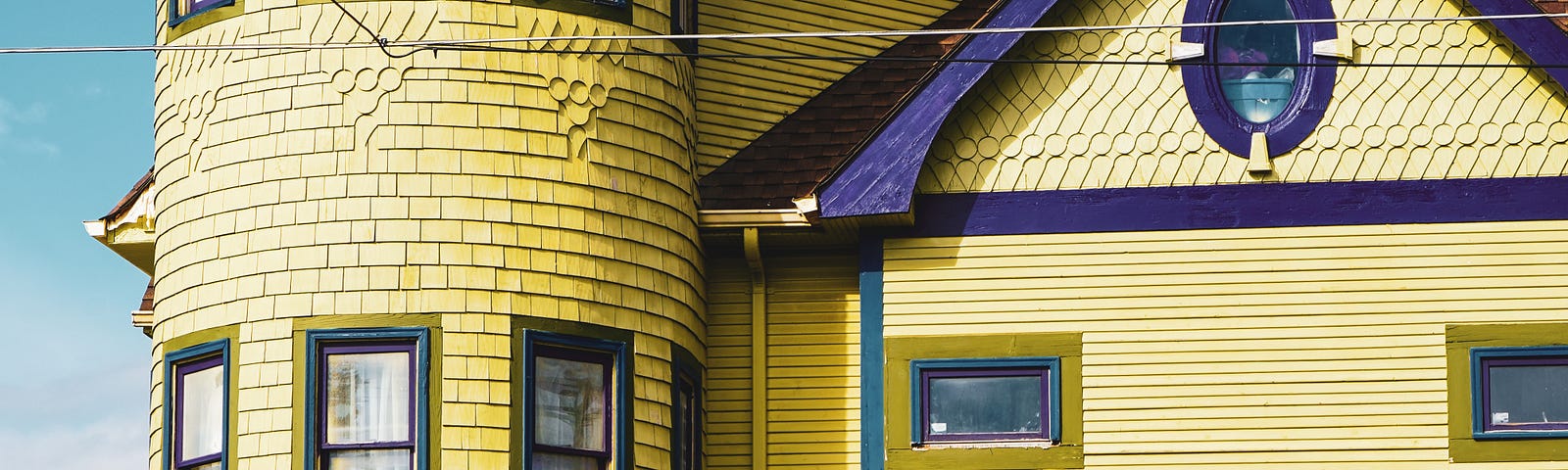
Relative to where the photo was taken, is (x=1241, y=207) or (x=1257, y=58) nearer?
(x=1241, y=207)

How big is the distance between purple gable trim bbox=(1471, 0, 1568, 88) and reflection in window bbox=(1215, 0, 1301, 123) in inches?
62.0

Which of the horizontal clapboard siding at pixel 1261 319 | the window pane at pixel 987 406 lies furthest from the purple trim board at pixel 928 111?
the window pane at pixel 987 406

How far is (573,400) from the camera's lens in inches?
617

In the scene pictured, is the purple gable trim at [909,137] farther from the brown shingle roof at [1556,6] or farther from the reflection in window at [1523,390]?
the reflection in window at [1523,390]

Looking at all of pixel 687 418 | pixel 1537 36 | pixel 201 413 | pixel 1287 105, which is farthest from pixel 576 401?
pixel 1537 36

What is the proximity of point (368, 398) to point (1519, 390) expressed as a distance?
8.57 metres

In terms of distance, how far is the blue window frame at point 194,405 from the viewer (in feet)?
51.2

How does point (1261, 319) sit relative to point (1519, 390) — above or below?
above

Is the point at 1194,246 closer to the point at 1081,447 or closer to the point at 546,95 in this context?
the point at 1081,447

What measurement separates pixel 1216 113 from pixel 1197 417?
2.44 m

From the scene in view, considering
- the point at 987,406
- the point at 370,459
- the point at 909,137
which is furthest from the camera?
the point at 909,137

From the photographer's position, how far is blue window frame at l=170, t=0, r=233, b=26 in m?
16.3

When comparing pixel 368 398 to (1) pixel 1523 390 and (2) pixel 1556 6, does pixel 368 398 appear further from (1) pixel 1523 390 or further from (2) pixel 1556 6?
(2) pixel 1556 6

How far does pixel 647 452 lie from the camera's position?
16.0m
